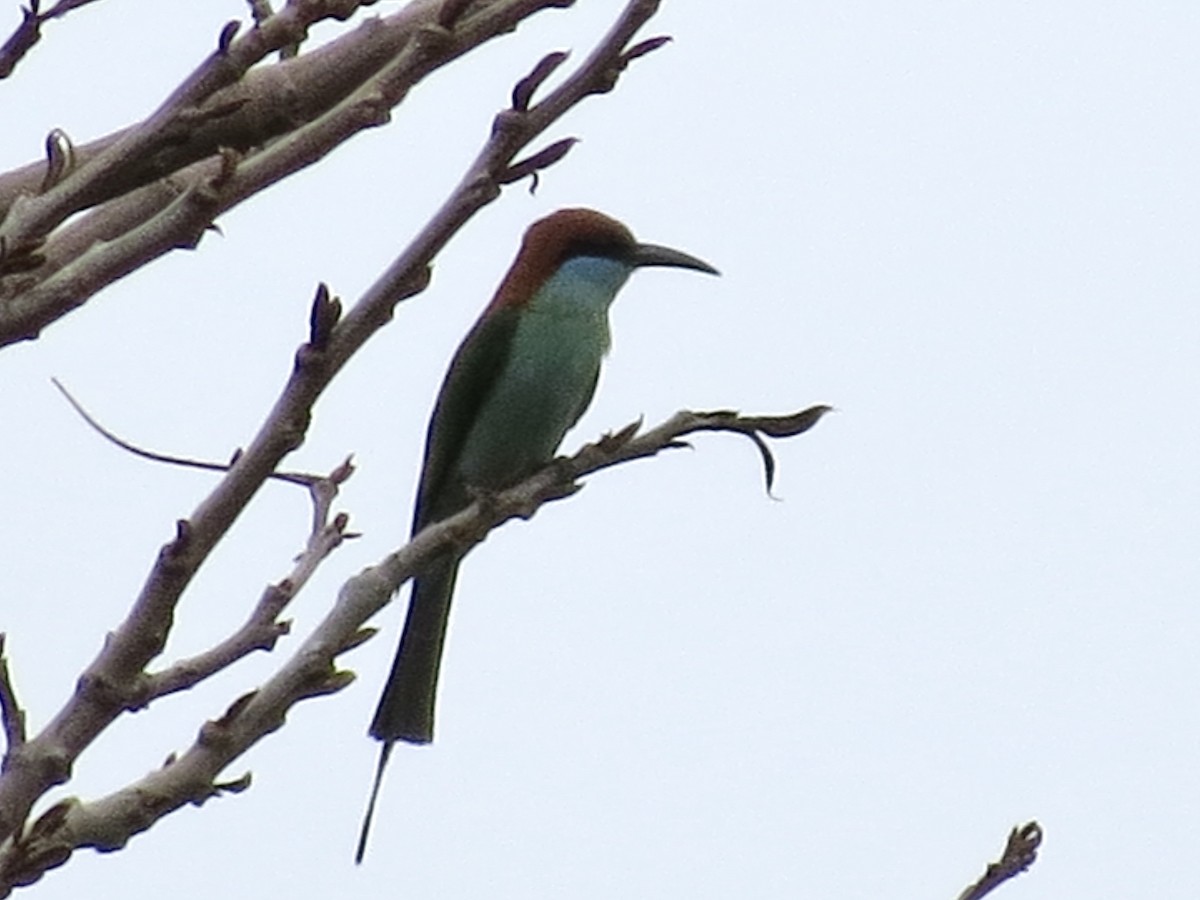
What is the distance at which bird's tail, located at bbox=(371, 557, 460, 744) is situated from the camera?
10.7ft

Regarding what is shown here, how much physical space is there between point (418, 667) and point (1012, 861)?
187cm

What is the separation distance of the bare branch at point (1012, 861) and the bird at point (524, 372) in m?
1.99

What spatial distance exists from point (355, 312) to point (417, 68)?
230 millimetres

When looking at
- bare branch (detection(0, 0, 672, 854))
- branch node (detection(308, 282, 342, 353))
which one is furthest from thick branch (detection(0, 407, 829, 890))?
branch node (detection(308, 282, 342, 353))

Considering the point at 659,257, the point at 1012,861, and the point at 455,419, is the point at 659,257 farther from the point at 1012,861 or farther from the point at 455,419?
the point at 1012,861

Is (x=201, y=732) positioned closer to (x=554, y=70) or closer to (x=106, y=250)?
(x=106, y=250)

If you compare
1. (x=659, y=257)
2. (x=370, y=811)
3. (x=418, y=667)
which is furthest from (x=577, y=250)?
(x=370, y=811)

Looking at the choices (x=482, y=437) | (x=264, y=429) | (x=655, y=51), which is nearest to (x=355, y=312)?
(x=264, y=429)

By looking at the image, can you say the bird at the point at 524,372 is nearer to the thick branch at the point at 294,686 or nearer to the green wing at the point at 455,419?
the green wing at the point at 455,419

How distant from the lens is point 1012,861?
1.83 metres

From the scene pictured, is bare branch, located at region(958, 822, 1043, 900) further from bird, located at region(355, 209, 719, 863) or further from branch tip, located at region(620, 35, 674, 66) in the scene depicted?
bird, located at region(355, 209, 719, 863)

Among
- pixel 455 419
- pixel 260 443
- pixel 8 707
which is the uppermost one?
pixel 455 419

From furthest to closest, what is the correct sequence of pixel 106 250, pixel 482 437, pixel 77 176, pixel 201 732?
pixel 482 437
pixel 201 732
pixel 106 250
pixel 77 176

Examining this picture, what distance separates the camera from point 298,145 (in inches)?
73.3
